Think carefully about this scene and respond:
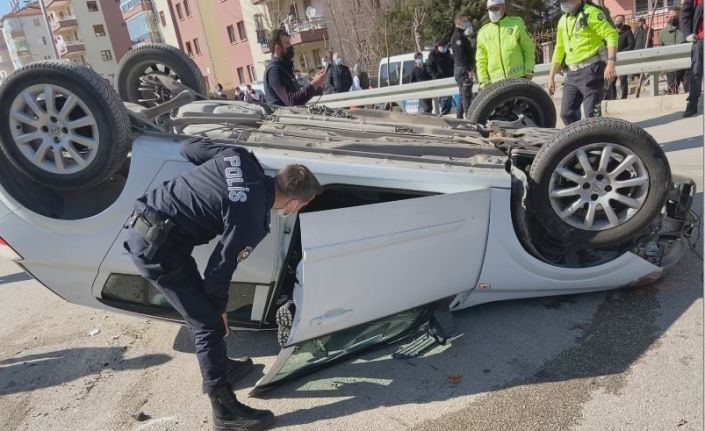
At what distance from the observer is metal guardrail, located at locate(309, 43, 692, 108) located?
277 inches

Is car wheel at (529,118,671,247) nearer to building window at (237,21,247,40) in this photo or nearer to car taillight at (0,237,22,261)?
car taillight at (0,237,22,261)

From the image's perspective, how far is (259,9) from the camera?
35.1 meters

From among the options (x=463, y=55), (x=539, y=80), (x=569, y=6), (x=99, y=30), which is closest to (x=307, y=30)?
(x=539, y=80)

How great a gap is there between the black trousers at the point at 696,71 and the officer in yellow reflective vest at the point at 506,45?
2.61 meters

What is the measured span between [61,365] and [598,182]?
3447 millimetres

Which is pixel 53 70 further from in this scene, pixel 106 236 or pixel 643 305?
pixel 643 305

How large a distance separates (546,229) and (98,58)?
67.9 metres

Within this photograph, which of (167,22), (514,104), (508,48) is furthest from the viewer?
(167,22)

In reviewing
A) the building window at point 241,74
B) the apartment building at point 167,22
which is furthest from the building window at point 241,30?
the apartment building at point 167,22

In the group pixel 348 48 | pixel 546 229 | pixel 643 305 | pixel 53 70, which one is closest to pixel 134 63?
pixel 53 70

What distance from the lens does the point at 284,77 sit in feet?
14.9

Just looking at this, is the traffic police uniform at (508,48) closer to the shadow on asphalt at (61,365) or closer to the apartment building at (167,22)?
the shadow on asphalt at (61,365)

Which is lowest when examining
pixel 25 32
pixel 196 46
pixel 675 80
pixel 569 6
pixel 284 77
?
pixel 675 80

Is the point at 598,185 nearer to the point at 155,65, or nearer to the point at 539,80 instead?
the point at 155,65
